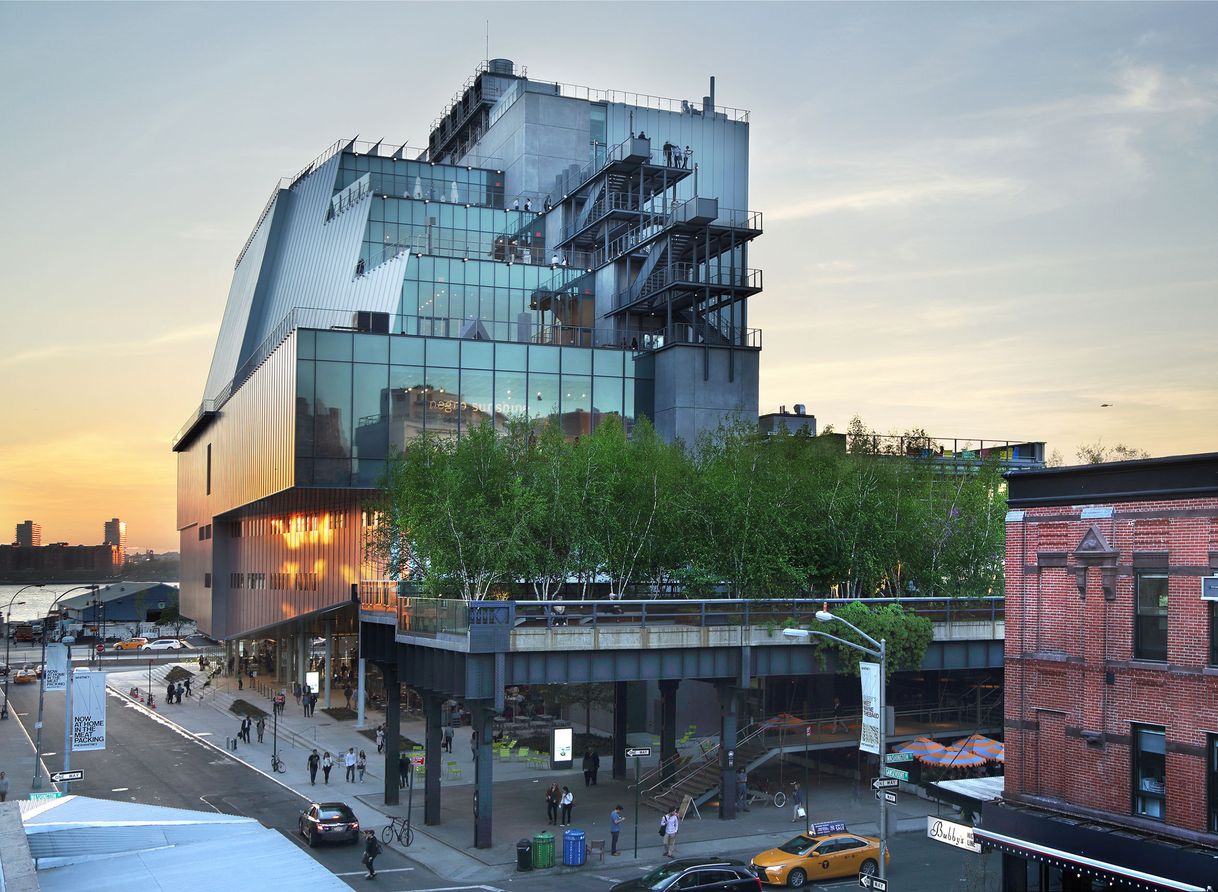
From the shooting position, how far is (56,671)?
171ft

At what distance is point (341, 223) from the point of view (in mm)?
109312

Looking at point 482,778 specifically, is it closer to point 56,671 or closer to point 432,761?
point 432,761

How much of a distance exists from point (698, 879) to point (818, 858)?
20.5 ft

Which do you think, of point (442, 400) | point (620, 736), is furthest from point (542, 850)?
point (442, 400)

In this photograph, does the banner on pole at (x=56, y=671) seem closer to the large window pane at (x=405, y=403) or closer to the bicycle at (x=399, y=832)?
the bicycle at (x=399, y=832)

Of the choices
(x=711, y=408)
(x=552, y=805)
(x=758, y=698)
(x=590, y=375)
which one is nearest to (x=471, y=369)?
(x=590, y=375)

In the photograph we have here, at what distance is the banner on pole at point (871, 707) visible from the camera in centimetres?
3022

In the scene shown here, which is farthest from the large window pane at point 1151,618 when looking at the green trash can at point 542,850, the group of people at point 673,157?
the group of people at point 673,157

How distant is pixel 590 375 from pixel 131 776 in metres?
37.5

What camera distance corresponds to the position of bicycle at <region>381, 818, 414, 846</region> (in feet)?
144

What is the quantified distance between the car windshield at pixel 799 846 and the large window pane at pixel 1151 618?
50.0ft

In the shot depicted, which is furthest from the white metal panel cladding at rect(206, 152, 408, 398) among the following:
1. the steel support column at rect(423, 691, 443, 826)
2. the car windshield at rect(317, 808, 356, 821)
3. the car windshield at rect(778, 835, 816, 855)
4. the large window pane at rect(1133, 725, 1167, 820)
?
the large window pane at rect(1133, 725, 1167, 820)

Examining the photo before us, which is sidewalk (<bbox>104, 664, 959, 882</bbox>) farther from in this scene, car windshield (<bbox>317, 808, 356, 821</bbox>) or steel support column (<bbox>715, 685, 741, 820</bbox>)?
car windshield (<bbox>317, 808, 356, 821</bbox>)

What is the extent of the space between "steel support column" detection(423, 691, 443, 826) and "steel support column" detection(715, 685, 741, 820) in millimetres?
10828
